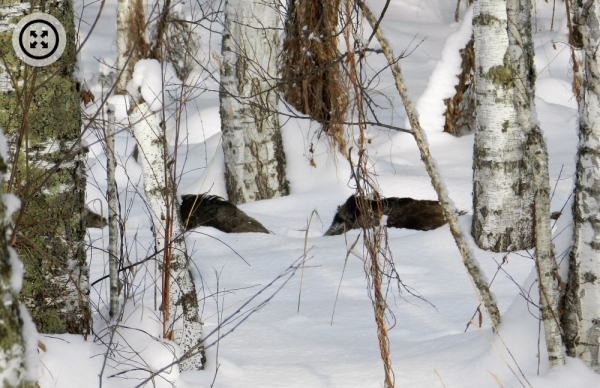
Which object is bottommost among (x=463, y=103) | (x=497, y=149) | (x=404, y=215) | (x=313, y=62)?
(x=404, y=215)

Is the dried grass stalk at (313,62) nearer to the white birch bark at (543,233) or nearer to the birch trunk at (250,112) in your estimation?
the birch trunk at (250,112)

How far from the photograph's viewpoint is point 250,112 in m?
5.06

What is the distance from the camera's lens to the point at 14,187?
1991mm

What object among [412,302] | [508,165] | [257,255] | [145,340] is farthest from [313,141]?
[145,340]

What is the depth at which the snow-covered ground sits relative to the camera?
85.3 inches

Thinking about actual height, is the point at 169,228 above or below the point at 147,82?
below

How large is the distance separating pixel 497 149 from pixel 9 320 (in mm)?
3236

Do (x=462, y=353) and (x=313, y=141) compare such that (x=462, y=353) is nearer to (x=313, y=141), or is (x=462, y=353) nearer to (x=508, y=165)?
(x=508, y=165)

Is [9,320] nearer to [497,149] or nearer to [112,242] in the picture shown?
[112,242]

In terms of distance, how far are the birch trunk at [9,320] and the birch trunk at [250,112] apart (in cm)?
395

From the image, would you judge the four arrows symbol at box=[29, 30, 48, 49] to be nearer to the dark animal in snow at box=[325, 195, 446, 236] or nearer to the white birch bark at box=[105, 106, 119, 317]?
the white birch bark at box=[105, 106, 119, 317]

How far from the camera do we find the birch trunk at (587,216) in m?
1.98

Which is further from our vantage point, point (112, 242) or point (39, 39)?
point (112, 242)

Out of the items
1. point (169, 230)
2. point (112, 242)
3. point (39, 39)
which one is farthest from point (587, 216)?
point (39, 39)
